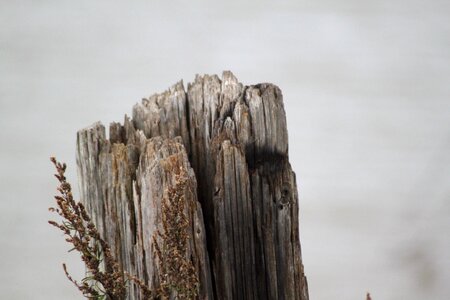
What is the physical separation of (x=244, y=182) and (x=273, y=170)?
10cm

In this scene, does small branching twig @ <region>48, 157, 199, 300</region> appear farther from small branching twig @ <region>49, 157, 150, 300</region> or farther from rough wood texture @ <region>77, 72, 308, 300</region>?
rough wood texture @ <region>77, 72, 308, 300</region>

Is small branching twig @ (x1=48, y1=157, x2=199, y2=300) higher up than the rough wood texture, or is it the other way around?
the rough wood texture

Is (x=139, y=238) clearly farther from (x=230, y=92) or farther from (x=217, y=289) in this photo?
(x=230, y=92)

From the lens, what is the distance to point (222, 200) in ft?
6.99

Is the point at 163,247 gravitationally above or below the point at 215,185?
below

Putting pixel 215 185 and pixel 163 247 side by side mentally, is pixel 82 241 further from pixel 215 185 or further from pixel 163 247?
pixel 215 185

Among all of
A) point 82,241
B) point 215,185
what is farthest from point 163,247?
point 215,185

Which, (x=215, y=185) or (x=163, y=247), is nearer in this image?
(x=163, y=247)

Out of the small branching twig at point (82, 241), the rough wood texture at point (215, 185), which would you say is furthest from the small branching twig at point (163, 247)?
the rough wood texture at point (215, 185)

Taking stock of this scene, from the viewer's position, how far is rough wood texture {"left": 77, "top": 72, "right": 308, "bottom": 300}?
6.89ft

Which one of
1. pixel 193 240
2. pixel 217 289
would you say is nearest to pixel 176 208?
pixel 193 240

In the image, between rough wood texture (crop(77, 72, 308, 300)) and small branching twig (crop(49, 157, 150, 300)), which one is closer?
small branching twig (crop(49, 157, 150, 300))

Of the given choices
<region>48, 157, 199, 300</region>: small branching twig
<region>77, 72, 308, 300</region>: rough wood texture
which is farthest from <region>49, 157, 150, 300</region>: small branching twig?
<region>77, 72, 308, 300</region>: rough wood texture

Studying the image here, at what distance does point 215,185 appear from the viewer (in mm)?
2141
